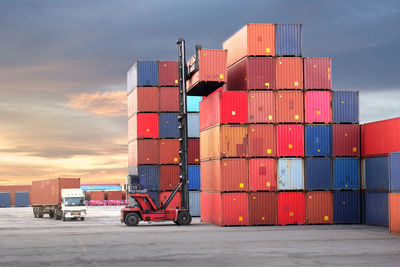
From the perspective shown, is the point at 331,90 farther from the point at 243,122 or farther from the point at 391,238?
the point at 391,238

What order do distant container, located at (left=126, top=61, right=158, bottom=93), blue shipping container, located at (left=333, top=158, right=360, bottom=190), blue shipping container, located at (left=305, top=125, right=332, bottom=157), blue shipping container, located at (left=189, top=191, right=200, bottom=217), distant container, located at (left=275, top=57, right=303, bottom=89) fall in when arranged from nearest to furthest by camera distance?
distant container, located at (left=275, top=57, right=303, bottom=89) < blue shipping container, located at (left=305, top=125, right=332, bottom=157) < blue shipping container, located at (left=333, top=158, right=360, bottom=190) < distant container, located at (left=126, top=61, right=158, bottom=93) < blue shipping container, located at (left=189, top=191, right=200, bottom=217)

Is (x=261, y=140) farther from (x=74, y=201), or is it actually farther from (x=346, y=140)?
(x=74, y=201)

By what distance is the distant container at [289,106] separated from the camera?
35719mm

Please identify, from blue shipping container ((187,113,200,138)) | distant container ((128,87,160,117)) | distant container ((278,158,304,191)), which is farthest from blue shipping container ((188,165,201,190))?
distant container ((278,158,304,191))

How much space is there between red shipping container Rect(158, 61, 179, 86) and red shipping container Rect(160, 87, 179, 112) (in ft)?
1.63

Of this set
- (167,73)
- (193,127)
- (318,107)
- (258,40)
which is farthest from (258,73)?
(193,127)

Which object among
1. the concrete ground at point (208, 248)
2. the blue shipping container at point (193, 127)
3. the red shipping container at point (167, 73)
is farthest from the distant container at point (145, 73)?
the concrete ground at point (208, 248)

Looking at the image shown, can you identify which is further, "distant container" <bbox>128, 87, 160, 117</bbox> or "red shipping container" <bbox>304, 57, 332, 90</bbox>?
"distant container" <bbox>128, 87, 160, 117</bbox>

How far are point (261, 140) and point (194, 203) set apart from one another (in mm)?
15380

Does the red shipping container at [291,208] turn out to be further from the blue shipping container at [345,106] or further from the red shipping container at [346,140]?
the blue shipping container at [345,106]

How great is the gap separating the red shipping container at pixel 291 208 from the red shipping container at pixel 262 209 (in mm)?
392

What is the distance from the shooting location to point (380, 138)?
34875 millimetres

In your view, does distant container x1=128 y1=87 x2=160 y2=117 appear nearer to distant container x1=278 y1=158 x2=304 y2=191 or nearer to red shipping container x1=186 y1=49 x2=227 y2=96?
red shipping container x1=186 y1=49 x2=227 y2=96

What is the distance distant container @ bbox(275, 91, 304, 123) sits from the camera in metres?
35.7
